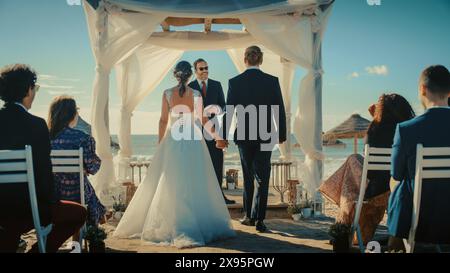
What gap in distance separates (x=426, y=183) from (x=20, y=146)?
8.27 ft

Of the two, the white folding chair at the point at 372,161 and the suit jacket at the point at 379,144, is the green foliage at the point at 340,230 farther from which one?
the suit jacket at the point at 379,144

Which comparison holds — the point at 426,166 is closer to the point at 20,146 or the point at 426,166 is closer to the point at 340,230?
the point at 340,230

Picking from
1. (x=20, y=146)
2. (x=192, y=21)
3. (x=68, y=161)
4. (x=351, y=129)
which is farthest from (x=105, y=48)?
(x=351, y=129)

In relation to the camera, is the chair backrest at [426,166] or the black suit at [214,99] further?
the black suit at [214,99]

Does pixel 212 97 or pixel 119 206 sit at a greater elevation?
pixel 212 97

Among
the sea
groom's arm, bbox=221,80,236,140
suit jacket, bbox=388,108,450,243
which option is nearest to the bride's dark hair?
groom's arm, bbox=221,80,236,140

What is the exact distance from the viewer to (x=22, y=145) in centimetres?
284

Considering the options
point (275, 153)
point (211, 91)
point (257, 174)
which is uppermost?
point (211, 91)

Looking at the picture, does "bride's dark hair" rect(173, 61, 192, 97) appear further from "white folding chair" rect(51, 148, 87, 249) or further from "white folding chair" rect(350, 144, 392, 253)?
"white folding chair" rect(350, 144, 392, 253)

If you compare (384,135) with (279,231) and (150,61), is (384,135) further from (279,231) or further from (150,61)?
(150,61)

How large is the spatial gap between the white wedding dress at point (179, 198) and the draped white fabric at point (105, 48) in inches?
50.6

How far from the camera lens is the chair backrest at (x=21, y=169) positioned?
273cm

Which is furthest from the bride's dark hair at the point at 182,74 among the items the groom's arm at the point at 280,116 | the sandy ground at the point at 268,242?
the sandy ground at the point at 268,242

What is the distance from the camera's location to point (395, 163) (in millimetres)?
2863
